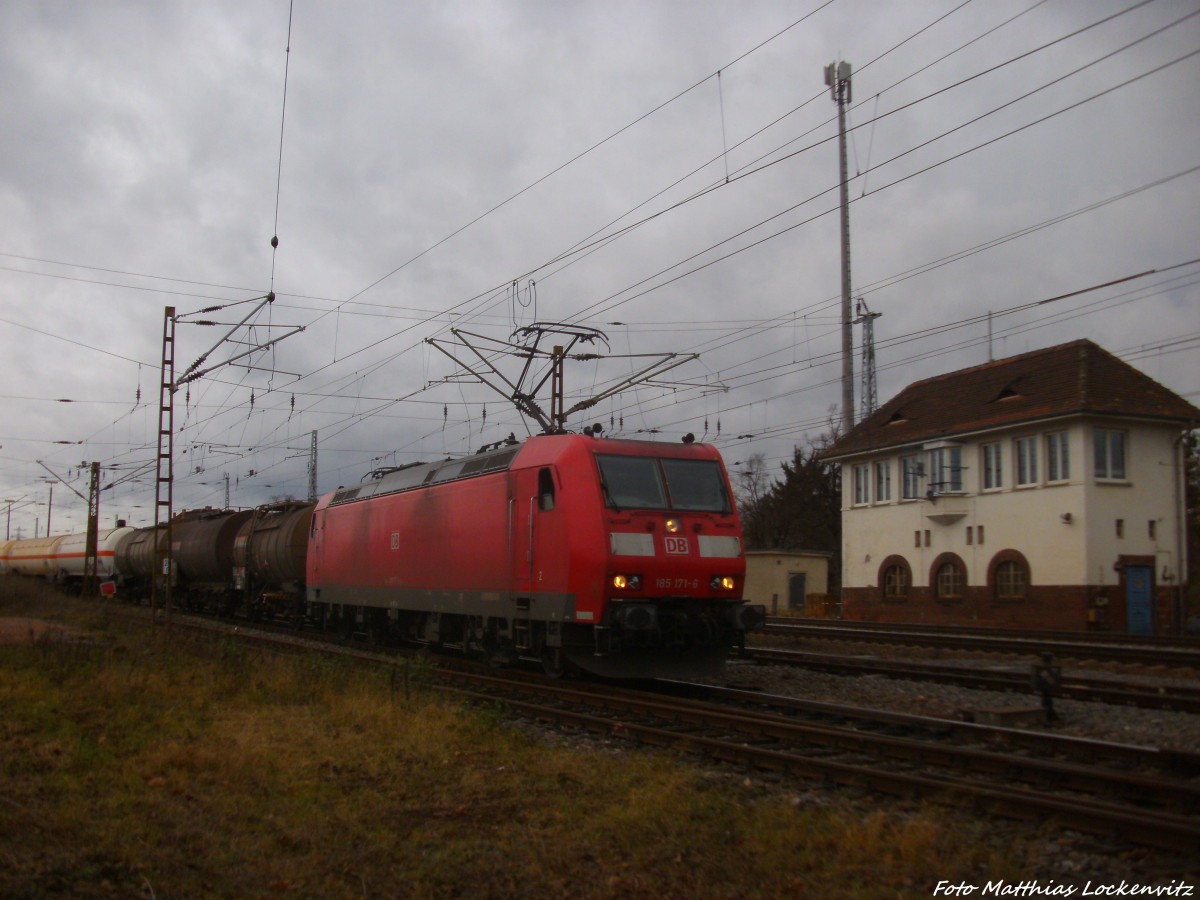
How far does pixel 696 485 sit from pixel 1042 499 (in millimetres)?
22270

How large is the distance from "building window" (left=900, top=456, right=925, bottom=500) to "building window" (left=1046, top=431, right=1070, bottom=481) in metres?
5.36

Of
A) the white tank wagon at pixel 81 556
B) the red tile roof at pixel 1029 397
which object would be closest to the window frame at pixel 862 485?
the red tile roof at pixel 1029 397

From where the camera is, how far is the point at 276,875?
612 cm

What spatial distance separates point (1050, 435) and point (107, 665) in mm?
28906

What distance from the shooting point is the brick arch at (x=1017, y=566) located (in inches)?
1284

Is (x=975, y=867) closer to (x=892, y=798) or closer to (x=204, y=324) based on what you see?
(x=892, y=798)

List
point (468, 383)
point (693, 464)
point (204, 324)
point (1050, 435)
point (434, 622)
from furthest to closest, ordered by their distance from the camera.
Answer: point (1050, 435)
point (468, 383)
point (204, 324)
point (434, 622)
point (693, 464)

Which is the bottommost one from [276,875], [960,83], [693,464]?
[276,875]

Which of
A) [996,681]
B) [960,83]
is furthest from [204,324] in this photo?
[996,681]

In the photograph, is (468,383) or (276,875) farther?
(468,383)

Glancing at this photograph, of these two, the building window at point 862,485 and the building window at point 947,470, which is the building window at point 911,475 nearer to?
the building window at point 947,470

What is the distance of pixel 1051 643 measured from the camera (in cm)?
2177

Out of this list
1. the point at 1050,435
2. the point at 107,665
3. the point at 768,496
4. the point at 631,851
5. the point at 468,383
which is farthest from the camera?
the point at 768,496

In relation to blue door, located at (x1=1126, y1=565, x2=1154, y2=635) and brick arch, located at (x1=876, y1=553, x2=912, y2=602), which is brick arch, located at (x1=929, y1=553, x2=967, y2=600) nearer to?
brick arch, located at (x1=876, y1=553, x2=912, y2=602)
